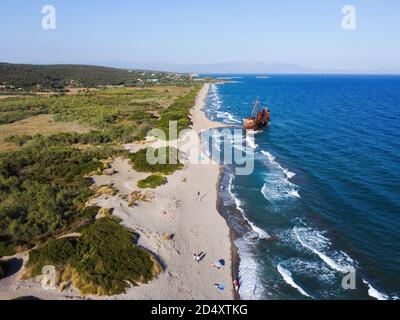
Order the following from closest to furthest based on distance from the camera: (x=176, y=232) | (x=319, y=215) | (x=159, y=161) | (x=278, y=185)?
(x=176, y=232) < (x=319, y=215) < (x=278, y=185) < (x=159, y=161)

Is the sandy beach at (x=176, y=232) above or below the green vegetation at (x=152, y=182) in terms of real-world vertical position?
below

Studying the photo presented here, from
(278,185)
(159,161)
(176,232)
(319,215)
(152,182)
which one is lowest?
(176,232)

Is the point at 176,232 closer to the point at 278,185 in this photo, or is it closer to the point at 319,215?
the point at 319,215

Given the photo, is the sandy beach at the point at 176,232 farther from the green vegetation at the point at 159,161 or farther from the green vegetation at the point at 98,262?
the green vegetation at the point at 159,161

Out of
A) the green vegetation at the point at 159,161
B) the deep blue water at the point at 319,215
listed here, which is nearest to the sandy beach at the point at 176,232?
the green vegetation at the point at 159,161

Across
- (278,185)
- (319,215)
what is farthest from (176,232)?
(278,185)

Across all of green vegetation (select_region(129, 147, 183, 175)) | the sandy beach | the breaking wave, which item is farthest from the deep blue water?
green vegetation (select_region(129, 147, 183, 175))
